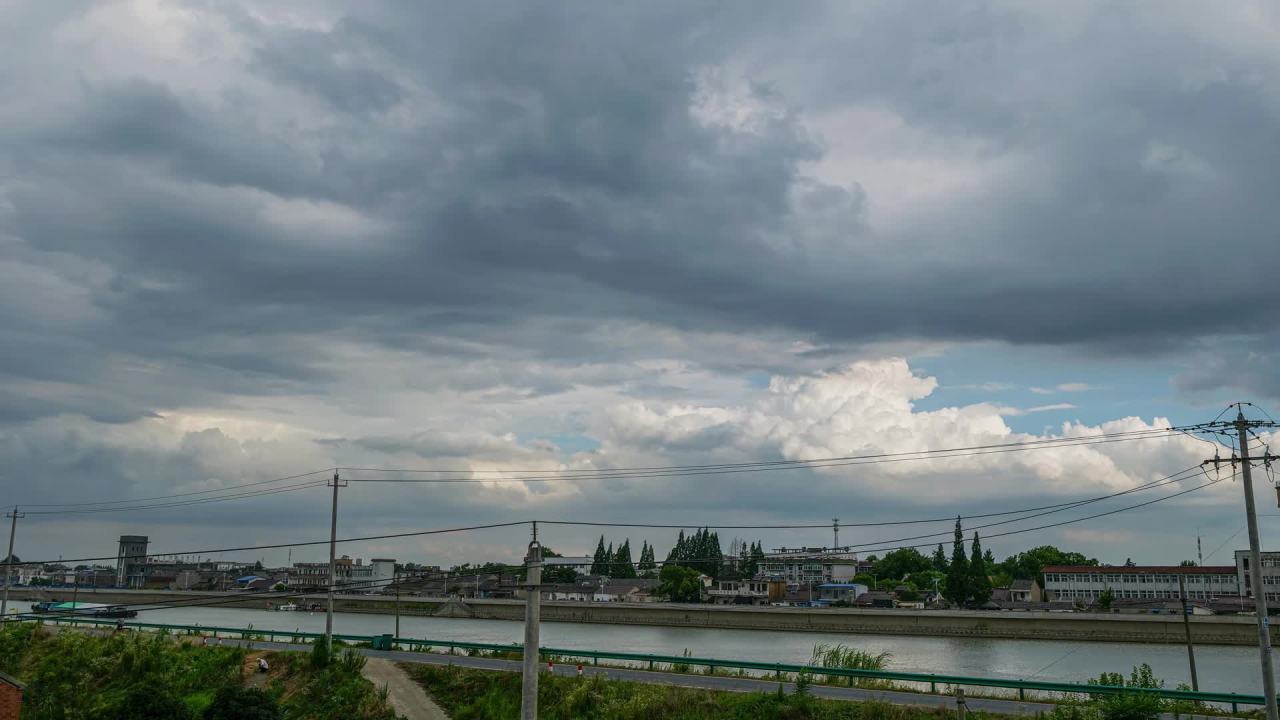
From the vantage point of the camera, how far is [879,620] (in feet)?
493

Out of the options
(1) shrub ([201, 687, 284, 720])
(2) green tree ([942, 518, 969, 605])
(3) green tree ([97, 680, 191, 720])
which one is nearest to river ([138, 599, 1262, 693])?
(2) green tree ([942, 518, 969, 605])

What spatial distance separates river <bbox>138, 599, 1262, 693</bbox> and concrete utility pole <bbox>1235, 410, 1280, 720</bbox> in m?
44.8

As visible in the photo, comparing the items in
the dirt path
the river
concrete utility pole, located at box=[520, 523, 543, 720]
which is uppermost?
concrete utility pole, located at box=[520, 523, 543, 720]

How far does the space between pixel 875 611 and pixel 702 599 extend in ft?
164

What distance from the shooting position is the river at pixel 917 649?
86500 millimetres

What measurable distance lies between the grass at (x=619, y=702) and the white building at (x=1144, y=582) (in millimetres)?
172198

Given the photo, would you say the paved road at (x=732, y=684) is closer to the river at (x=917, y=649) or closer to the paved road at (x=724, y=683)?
the paved road at (x=724, y=683)

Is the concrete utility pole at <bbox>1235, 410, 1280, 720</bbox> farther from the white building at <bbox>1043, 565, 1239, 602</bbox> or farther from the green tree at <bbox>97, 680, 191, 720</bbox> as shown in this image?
the white building at <bbox>1043, 565, 1239, 602</bbox>

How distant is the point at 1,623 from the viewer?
83375 mm

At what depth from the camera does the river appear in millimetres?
86500

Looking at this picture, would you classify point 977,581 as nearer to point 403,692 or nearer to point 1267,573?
point 1267,573

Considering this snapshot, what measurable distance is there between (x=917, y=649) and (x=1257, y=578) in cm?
8879

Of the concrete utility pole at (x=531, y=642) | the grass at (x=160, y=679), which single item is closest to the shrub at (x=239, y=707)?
the grass at (x=160, y=679)

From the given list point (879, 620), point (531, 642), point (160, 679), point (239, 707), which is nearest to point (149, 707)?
point (239, 707)
